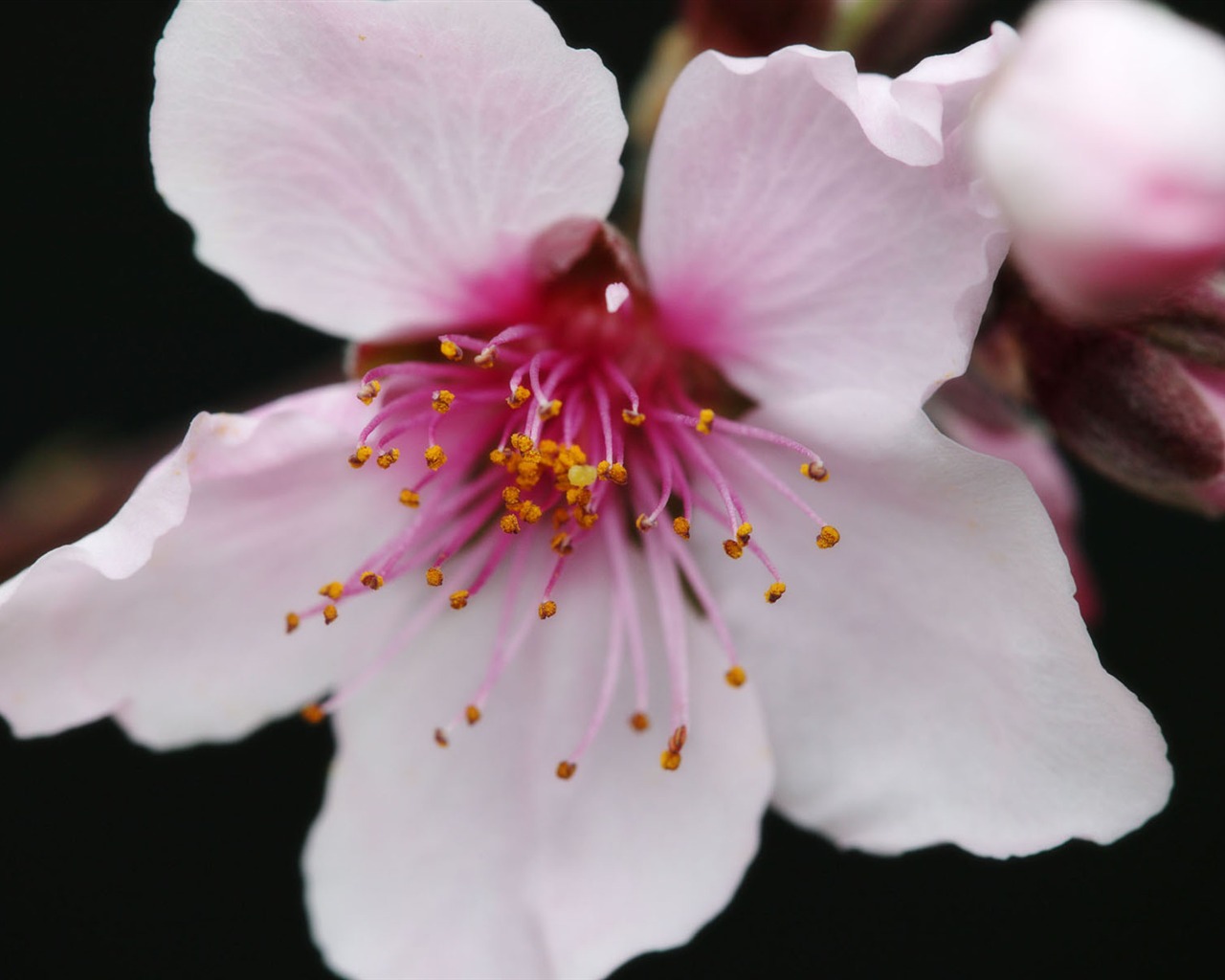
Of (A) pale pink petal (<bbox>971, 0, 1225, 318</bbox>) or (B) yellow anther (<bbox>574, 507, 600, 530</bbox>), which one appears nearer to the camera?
(A) pale pink petal (<bbox>971, 0, 1225, 318</bbox>)

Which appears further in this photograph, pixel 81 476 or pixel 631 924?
pixel 81 476

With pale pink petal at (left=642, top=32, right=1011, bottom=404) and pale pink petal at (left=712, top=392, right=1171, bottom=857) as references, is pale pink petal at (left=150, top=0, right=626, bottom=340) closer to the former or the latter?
pale pink petal at (left=642, top=32, right=1011, bottom=404)

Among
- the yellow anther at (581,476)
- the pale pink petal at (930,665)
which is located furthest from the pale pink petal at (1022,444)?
the yellow anther at (581,476)

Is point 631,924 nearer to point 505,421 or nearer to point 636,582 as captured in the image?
point 636,582

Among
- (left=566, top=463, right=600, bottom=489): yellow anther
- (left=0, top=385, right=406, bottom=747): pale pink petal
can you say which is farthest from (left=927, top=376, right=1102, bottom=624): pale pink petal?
(left=0, top=385, right=406, bottom=747): pale pink petal

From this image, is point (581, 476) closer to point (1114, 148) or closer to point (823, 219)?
point (823, 219)

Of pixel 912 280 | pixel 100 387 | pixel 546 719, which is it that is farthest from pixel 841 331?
pixel 100 387
